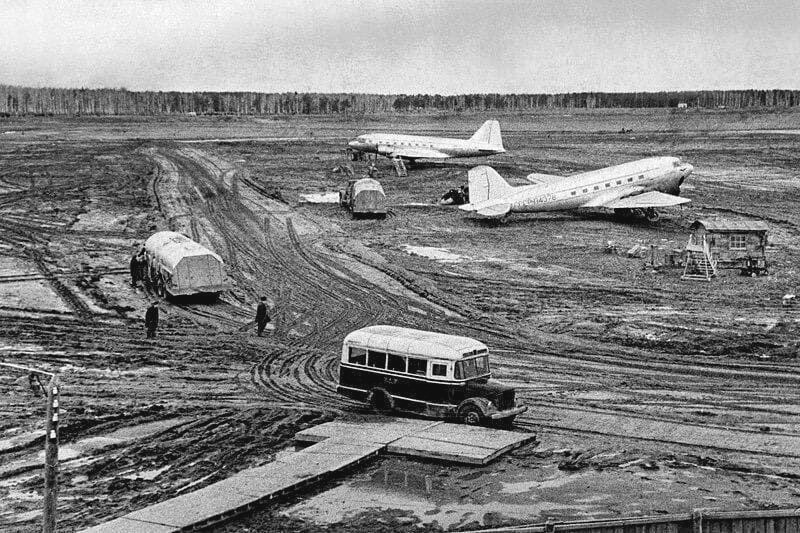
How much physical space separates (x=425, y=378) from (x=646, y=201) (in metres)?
36.8

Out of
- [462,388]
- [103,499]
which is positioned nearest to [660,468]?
[462,388]

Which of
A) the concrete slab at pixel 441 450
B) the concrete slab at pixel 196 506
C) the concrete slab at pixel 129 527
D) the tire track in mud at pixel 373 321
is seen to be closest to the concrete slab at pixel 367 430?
the concrete slab at pixel 441 450

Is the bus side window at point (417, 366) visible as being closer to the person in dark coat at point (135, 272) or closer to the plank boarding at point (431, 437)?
the plank boarding at point (431, 437)

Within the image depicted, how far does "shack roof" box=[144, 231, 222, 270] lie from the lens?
42550 mm

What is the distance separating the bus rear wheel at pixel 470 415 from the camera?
27047mm

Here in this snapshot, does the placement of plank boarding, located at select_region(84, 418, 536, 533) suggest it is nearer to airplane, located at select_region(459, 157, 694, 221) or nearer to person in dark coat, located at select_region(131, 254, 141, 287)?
person in dark coat, located at select_region(131, 254, 141, 287)

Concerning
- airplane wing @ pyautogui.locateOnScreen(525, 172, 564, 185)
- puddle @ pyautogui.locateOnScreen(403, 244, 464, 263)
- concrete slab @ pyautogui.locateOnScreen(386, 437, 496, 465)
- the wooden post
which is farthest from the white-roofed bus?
airplane wing @ pyautogui.locateOnScreen(525, 172, 564, 185)

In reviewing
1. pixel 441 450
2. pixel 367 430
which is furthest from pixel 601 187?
pixel 441 450

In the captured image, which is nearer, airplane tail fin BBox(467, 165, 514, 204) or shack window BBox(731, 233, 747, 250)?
shack window BBox(731, 233, 747, 250)

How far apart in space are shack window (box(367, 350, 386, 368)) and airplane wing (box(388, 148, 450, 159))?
204 ft

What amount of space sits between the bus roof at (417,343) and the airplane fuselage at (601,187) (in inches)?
1334

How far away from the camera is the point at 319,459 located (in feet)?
80.0

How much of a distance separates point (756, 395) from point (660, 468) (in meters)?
7.28

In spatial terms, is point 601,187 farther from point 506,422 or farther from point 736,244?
point 506,422
